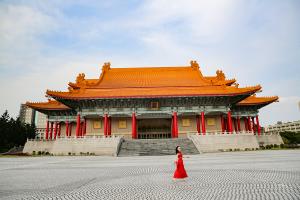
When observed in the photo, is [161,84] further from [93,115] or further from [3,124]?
[3,124]

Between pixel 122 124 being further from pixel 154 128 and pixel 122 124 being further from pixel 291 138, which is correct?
pixel 291 138

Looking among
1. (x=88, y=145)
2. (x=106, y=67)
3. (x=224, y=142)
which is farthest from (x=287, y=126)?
(x=88, y=145)

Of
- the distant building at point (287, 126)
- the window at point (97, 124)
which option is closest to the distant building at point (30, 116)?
the window at point (97, 124)

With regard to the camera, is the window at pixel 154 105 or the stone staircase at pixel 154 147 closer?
the stone staircase at pixel 154 147

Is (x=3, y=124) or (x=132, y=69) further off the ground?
(x=132, y=69)

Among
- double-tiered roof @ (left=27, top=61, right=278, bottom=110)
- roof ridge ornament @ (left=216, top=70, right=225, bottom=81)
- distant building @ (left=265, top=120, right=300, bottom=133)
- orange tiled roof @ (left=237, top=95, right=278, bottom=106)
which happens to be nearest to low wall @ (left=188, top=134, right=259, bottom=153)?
double-tiered roof @ (left=27, top=61, right=278, bottom=110)

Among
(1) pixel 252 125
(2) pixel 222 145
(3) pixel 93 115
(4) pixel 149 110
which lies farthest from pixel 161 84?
(1) pixel 252 125

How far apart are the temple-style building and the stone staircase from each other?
305cm

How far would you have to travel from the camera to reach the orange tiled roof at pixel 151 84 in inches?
1044

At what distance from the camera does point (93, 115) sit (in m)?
28.1

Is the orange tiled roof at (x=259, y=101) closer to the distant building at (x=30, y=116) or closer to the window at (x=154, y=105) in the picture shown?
the window at (x=154, y=105)

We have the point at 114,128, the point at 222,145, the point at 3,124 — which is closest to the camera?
the point at 222,145

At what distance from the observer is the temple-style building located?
2675cm

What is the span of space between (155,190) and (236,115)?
2781 cm
